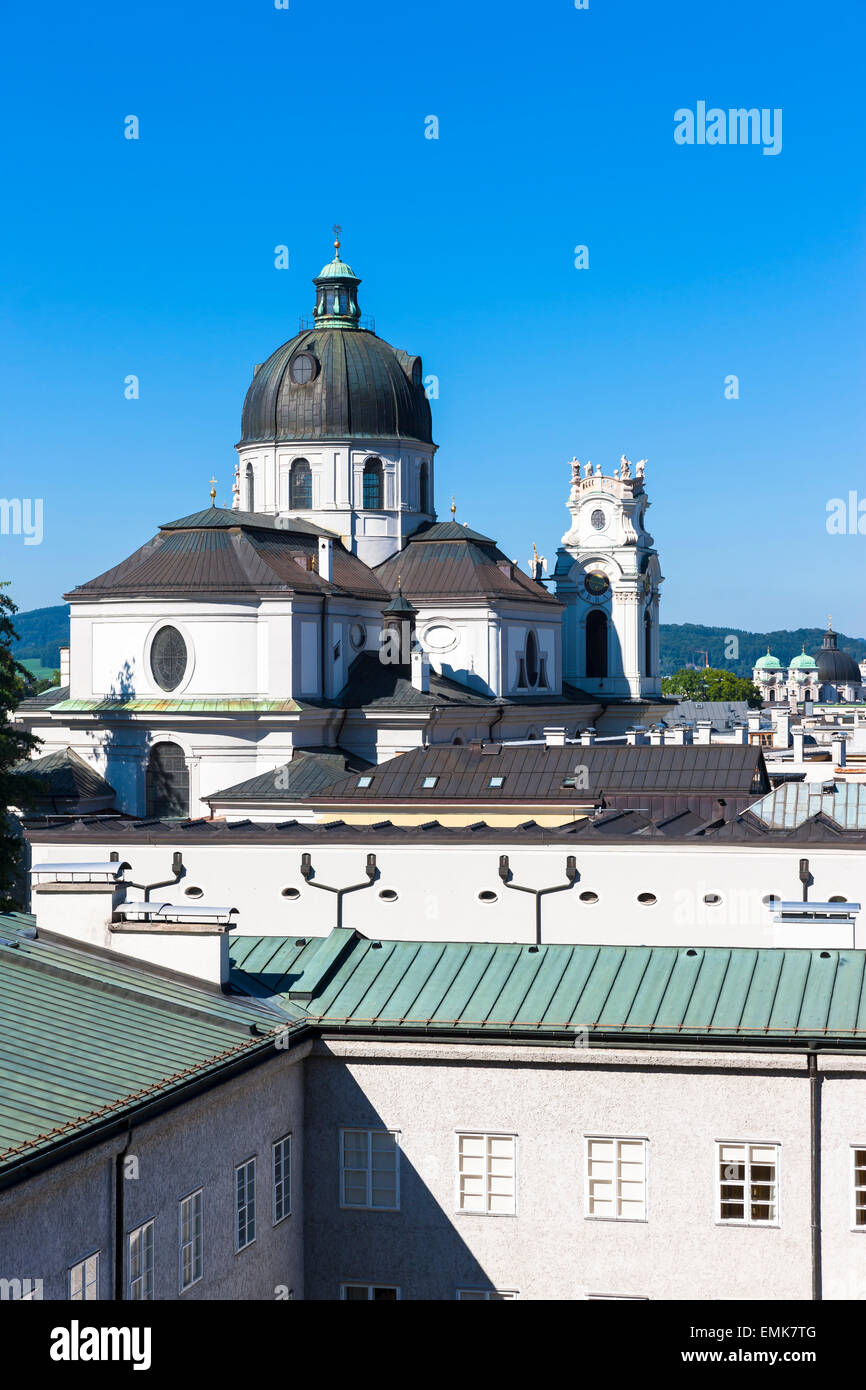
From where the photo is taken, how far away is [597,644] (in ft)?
297

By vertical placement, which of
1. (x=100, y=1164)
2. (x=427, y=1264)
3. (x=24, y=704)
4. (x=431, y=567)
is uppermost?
(x=431, y=567)

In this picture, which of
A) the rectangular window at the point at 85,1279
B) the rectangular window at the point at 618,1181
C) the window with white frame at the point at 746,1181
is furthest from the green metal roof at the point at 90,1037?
the window with white frame at the point at 746,1181

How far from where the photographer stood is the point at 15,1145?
1526 cm

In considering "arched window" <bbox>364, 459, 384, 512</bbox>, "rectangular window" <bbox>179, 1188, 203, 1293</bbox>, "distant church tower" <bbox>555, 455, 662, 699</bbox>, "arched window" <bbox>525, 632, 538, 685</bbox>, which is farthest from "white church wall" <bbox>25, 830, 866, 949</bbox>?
"distant church tower" <bbox>555, 455, 662, 699</bbox>

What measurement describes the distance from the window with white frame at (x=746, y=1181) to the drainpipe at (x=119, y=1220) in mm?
6456

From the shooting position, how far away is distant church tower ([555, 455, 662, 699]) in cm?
8975

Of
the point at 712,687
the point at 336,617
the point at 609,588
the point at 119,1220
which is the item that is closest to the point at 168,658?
the point at 336,617

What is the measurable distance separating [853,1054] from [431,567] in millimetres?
57317

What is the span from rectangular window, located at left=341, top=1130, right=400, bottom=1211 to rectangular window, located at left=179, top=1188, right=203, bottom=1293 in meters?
3.14

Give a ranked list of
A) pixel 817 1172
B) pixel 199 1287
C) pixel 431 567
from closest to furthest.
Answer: pixel 199 1287 → pixel 817 1172 → pixel 431 567

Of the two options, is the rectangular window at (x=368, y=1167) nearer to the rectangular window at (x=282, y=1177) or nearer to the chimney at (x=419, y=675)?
the rectangular window at (x=282, y=1177)

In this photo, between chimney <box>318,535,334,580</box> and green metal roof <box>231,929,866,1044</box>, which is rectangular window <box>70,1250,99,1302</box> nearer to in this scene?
green metal roof <box>231,929,866,1044</box>
